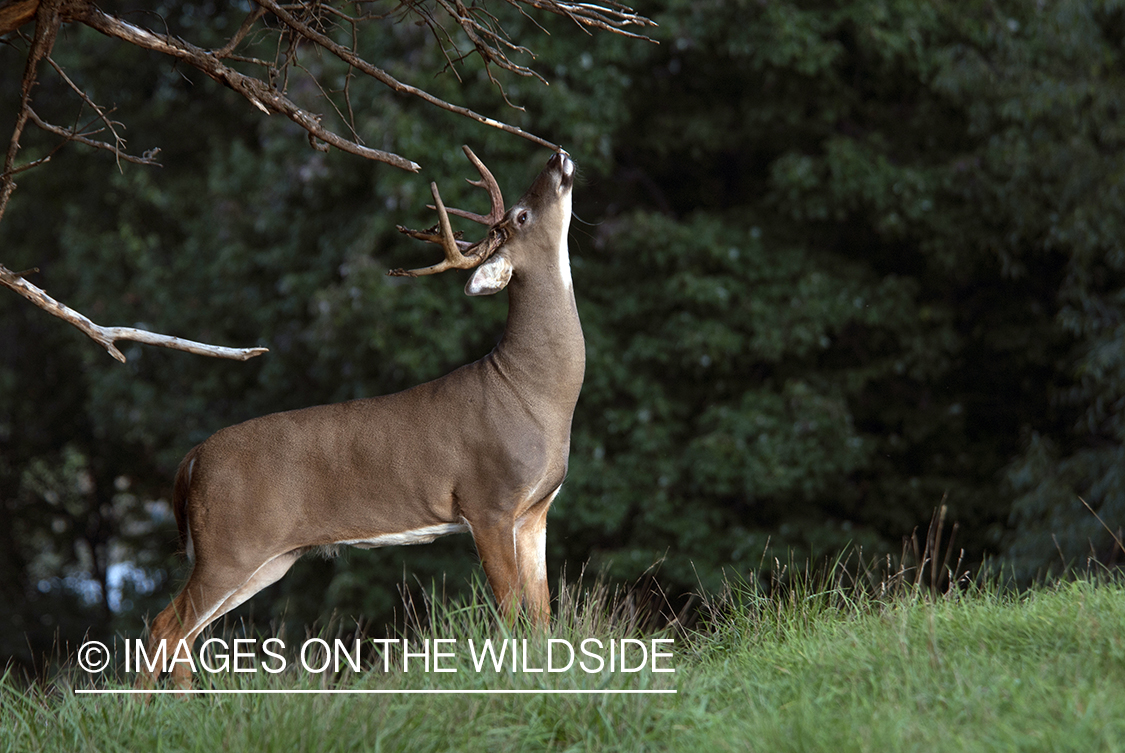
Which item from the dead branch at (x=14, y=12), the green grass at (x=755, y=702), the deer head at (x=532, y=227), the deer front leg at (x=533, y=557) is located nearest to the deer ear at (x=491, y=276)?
the deer head at (x=532, y=227)

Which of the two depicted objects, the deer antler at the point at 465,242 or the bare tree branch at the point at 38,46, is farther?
the deer antler at the point at 465,242

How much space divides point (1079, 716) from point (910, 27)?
8716 millimetres

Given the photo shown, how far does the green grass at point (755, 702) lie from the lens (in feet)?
10.8

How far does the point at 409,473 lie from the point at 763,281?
24.1 feet

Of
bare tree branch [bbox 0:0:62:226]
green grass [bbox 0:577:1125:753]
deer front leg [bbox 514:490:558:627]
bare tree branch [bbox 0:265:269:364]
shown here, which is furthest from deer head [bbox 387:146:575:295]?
bare tree branch [bbox 0:0:62:226]

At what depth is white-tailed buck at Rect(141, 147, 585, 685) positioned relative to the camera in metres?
4.71

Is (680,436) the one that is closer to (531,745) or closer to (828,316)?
(828,316)

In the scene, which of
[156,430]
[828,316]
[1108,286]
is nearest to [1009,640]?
[828,316]

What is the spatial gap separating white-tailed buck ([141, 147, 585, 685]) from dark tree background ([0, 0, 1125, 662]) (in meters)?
5.27

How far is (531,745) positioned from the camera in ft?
12.2

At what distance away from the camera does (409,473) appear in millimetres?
4734

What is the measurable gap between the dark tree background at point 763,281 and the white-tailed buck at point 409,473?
5.27 meters

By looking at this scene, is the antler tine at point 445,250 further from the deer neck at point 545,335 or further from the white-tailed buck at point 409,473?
the deer neck at point 545,335

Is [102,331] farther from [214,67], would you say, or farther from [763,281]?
[763,281]
